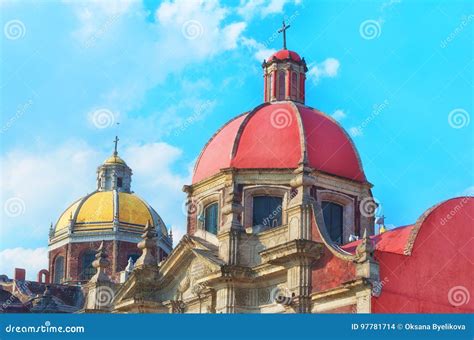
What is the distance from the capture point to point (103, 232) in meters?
62.9

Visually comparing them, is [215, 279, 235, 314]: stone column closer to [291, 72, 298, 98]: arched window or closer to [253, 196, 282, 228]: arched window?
[253, 196, 282, 228]: arched window

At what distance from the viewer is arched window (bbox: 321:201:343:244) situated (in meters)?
36.1

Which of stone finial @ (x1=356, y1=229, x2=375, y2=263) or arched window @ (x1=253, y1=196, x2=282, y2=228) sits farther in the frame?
arched window @ (x1=253, y1=196, x2=282, y2=228)

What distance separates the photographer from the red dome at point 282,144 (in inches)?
1433

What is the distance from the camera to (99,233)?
6284 centimetres

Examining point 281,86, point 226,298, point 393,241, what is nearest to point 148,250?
point 226,298

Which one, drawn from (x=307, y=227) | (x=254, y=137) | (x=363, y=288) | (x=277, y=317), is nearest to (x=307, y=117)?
(x=254, y=137)

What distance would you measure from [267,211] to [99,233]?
29.2 meters

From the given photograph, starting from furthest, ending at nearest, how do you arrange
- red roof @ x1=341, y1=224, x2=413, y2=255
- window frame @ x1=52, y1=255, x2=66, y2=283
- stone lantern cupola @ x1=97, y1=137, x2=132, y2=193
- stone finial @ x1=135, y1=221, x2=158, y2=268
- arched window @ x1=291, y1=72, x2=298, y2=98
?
stone lantern cupola @ x1=97, y1=137, x2=132, y2=193 < window frame @ x1=52, y1=255, x2=66, y2=283 < arched window @ x1=291, y1=72, x2=298, y2=98 < stone finial @ x1=135, y1=221, x2=158, y2=268 < red roof @ x1=341, y1=224, x2=413, y2=255

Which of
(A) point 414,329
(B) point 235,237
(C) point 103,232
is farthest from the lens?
(C) point 103,232

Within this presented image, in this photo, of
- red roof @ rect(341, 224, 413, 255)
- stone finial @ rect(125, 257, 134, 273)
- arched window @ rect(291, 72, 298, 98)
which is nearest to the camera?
red roof @ rect(341, 224, 413, 255)

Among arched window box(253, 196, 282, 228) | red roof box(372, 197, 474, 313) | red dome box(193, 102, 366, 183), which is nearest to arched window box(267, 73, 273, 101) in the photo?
red dome box(193, 102, 366, 183)

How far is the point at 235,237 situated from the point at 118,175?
35.2m

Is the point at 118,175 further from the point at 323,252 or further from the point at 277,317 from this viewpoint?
the point at 277,317
